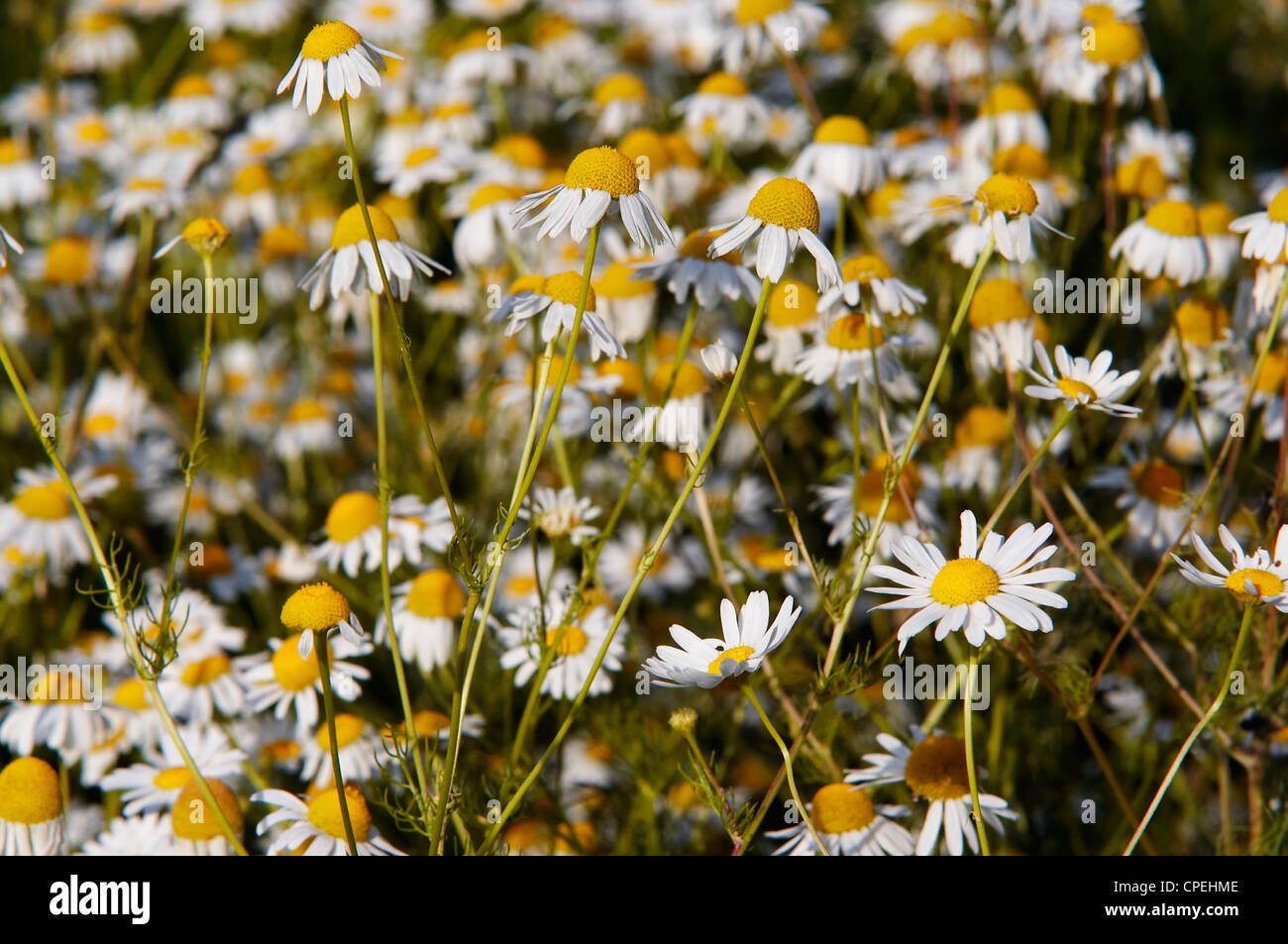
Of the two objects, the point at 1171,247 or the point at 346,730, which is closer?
the point at 346,730

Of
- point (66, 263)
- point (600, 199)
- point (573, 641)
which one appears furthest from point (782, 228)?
point (66, 263)

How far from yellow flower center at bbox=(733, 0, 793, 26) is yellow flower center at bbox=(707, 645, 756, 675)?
6.88 ft

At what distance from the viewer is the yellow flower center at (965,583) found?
64.4 inches

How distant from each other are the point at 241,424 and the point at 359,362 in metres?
0.42

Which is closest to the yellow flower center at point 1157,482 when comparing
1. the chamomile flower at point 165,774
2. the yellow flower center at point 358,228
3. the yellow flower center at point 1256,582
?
the yellow flower center at point 1256,582

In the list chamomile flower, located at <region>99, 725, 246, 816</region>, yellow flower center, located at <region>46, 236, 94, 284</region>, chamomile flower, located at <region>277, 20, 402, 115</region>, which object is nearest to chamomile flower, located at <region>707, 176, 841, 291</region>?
chamomile flower, located at <region>277, 20, 402, 115</region>

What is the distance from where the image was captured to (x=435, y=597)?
233cm

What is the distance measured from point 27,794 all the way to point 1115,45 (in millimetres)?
2755

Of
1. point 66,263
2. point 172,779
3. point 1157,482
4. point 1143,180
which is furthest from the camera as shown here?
point 66,263

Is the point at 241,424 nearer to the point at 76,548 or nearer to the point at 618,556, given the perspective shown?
the point at 76,548

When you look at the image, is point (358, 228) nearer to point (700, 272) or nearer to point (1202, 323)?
point (700, 272)

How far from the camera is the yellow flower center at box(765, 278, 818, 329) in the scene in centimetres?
256

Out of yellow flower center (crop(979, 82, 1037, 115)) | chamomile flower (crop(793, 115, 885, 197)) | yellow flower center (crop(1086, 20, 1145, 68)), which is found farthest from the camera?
yellow flower center (crop(979, 82, 1037, 115))

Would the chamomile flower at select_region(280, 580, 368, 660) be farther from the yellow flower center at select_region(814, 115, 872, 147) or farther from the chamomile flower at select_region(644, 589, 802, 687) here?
the yellow flower center at select_region(814, 115, 872, 147)
